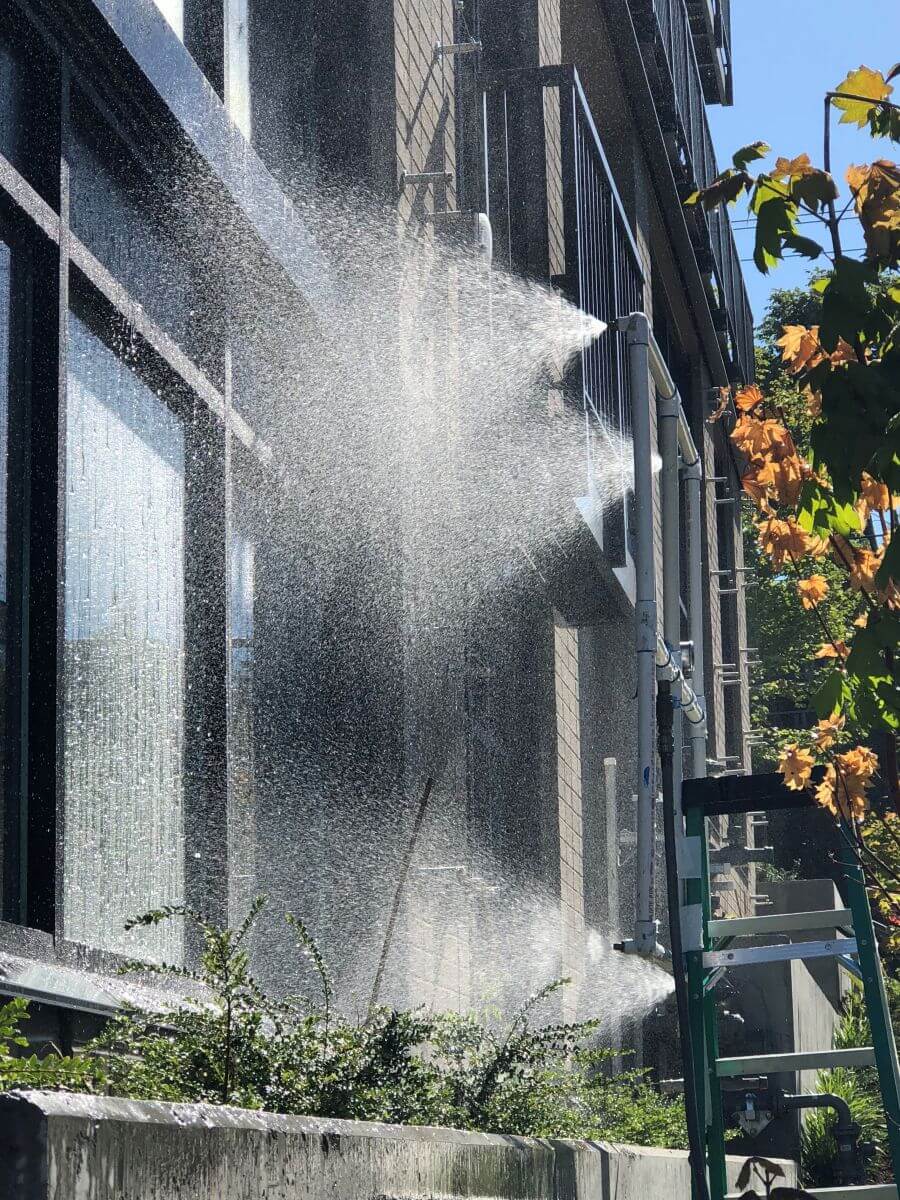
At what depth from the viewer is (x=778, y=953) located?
5.05 metres

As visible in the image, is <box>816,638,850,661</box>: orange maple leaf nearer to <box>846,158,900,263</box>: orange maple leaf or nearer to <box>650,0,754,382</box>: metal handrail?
<box>846,158,900,263</box>: orange maple leaf

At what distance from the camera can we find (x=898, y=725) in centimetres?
383

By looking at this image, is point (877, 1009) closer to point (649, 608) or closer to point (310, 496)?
point (649, 608)

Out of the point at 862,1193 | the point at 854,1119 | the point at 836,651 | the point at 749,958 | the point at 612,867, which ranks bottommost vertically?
the point at 854,1119

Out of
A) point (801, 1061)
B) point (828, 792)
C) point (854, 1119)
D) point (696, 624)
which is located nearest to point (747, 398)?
point (828, 792)

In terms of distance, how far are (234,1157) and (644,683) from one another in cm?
356

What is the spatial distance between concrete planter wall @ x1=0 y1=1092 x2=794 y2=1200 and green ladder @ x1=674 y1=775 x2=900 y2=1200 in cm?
142

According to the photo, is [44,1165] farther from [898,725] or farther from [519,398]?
[519,398]

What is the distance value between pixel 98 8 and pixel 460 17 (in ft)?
16.6

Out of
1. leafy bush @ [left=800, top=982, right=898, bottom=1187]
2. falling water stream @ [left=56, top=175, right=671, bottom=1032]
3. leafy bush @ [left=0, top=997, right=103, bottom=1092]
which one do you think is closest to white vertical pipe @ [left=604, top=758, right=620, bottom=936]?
falling water stream @ [left=56, top=175, right=671, bottom=1032]

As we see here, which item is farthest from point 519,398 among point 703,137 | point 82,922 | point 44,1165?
point 703,137

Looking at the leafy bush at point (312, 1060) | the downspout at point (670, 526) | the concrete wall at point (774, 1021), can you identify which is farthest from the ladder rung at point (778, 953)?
the concrete wall at point (774, 1021)

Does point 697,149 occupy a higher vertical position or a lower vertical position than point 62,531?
higher

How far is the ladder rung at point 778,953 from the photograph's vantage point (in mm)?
5020
